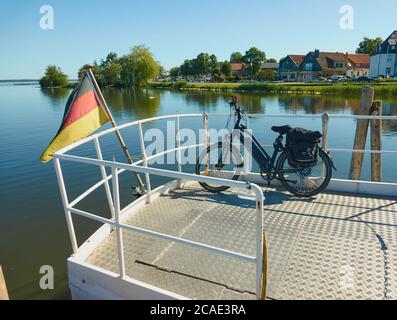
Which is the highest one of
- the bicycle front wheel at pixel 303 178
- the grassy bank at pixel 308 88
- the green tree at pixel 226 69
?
the green tree at pixel 226 69

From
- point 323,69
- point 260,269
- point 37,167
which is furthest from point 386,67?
point 260,269

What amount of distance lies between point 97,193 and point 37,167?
421cm

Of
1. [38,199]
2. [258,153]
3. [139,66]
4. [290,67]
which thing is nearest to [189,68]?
Result: [139,66]

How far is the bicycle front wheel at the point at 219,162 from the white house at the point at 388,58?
75359 mm

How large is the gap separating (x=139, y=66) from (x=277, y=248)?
8488cm

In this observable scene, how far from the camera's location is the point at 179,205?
16.2 ft

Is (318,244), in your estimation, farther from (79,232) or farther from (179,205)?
(79,232)

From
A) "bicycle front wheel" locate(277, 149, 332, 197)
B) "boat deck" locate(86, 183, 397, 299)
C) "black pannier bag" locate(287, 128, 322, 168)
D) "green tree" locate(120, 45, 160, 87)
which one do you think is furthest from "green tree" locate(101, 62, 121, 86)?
"boat deck" locate(86, 183, 397, 299)

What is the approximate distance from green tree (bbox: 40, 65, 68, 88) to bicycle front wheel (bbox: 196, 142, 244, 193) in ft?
383

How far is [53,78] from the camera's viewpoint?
109 meters

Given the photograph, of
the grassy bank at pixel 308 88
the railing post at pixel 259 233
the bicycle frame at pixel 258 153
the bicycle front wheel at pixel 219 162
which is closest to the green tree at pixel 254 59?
the grassy bank at pixel 308 88

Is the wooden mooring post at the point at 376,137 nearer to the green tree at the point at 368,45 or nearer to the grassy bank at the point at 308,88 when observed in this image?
the grassy bank at the point at 308,88

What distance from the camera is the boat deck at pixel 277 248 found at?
3.09 m

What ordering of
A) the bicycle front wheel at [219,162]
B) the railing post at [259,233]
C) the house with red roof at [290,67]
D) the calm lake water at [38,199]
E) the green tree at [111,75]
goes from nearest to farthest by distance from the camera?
the railing post at [259,233], the bicycle front wheel at [219,162], the calm lake water at [38,199], the house with red roof at [290,67], the green tree at [111,75]
